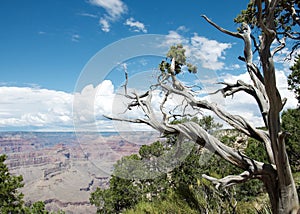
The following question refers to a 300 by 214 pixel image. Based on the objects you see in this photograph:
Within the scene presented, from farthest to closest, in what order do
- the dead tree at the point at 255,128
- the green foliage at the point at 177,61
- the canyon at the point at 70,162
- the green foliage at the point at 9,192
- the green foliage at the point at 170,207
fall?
1. the green foliage at the point at 9,192
2. the green foliage at the point at 177,61
3. the canyon at the point at 70,162
4. the dead tree at the point at 255,128
5. the green foliage at the point at 170,207

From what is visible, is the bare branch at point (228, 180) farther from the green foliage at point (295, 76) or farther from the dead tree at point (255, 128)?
the green foliage at point (295, 76)

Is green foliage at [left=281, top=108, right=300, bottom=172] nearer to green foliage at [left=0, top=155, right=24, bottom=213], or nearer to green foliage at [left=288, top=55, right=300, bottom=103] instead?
green foliage at [left=288, top=55, right=300, bottom=103]

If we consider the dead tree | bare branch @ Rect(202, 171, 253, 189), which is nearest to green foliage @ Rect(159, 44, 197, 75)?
the dead tree

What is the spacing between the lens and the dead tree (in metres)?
3.59

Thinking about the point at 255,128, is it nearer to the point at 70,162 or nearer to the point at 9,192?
the point at 9,192

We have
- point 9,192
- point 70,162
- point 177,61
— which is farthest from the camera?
point 70,162

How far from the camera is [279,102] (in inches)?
144

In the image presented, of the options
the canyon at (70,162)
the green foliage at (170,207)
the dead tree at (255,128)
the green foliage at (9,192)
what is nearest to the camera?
the green foliage at (170,207)

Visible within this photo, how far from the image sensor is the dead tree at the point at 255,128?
3.59 m

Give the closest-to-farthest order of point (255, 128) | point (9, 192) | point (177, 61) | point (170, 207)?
point (170, 207)
point (255, 128)
point (177, 61)
point (9, 192)

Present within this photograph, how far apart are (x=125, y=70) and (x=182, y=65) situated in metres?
1.91

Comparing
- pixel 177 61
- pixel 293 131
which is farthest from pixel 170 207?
pixel 293 131

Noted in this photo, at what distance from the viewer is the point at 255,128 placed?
192 inches

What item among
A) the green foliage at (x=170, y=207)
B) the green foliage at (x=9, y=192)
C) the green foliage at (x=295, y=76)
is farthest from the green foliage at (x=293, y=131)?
the green foliage at (x=9, y=192)
